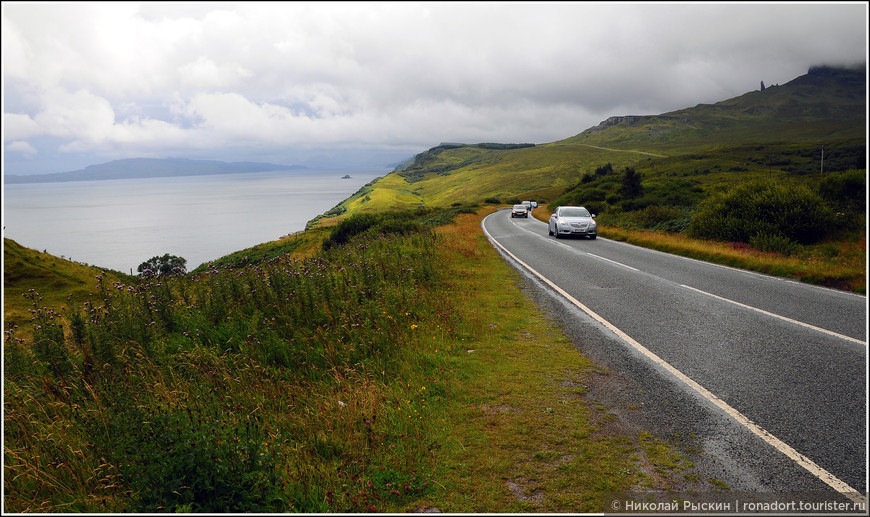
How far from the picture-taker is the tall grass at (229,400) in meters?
3.36

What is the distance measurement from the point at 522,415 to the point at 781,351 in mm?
4317

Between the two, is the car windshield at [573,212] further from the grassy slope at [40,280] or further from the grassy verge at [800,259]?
the grassy slope at [40,280]

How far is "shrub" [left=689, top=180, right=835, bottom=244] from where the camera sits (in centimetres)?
1766

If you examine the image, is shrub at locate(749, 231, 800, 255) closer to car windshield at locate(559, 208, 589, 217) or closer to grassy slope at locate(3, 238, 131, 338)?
car windshield at locate(559, 208, 589, 217)

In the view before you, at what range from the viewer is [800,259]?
1416 centimetres

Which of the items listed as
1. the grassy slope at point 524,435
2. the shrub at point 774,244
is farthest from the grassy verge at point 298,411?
the shrub at point 774,244

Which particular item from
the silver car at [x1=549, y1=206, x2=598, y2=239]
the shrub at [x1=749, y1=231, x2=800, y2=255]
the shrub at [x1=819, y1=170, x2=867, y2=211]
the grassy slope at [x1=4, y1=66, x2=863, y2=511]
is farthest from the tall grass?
the shrub at [x1=819, y1=170, x2=867, y2=211]

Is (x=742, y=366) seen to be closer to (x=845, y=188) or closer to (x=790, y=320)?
(x=790, y=320)

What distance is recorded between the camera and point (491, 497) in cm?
336

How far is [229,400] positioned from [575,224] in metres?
22.0

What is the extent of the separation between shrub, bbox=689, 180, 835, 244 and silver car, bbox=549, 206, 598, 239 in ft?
16.5

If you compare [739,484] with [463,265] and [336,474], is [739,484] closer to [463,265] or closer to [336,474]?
[336,474]

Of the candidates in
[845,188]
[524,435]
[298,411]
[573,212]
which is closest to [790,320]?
[524,435]

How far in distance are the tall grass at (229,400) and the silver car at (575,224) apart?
17.7 meters
